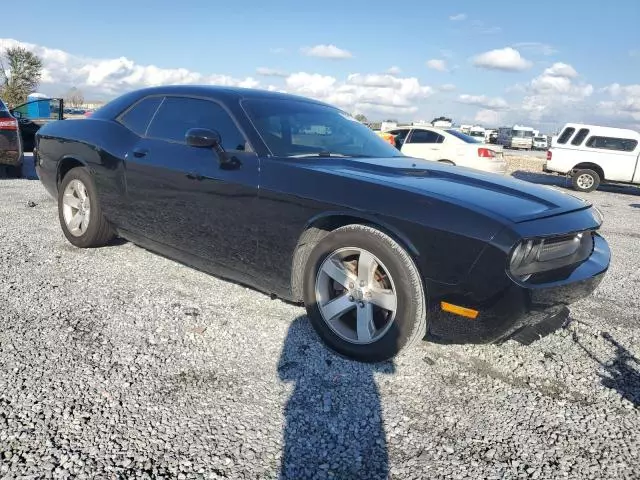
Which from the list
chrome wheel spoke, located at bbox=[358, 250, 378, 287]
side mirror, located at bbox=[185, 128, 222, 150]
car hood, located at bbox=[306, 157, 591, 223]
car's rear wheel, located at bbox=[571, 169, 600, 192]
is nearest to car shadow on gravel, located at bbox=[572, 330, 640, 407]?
car hood, located at bbox=[306, 157, 591, 223]

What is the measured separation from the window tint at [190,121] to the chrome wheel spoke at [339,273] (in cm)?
101

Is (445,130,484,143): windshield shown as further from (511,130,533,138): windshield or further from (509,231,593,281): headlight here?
(511,130,533,138): windshield

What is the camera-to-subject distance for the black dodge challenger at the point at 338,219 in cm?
239

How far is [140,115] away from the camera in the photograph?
4023mm

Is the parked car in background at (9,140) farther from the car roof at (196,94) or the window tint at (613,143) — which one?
the window tint at (613,143)

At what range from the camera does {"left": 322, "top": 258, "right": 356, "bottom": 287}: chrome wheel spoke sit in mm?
2781

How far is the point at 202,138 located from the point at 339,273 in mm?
1234

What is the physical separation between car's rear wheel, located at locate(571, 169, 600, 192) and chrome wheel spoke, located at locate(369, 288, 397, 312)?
1383 centimetres

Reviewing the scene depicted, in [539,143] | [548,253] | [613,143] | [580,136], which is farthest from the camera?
[539,143]

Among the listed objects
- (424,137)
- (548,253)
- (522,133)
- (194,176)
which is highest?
(522,133)

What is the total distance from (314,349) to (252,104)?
1.74 m

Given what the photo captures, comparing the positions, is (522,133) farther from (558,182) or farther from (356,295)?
(356,295)

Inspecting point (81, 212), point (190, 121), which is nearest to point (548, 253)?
point (190, 121)

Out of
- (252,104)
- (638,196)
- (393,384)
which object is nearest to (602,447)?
(393,384)
